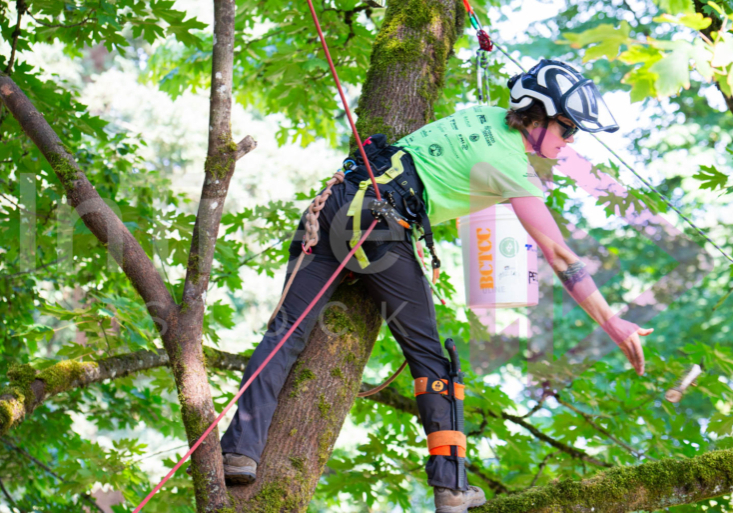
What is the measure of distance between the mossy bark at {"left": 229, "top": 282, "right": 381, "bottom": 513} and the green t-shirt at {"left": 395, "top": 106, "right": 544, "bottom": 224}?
0.53 meters

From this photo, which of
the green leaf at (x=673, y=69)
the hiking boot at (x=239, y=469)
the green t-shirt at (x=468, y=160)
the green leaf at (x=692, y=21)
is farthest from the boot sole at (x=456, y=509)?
the green leaf at (x=692, y=21)

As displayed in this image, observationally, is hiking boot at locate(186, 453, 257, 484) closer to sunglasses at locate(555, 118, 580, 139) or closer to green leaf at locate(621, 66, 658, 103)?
green leaf at locate(621, 66, 658, 103)

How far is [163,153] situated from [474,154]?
47.5ft

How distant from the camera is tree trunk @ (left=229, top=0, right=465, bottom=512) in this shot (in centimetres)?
218

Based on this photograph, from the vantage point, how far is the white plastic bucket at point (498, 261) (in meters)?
2.86

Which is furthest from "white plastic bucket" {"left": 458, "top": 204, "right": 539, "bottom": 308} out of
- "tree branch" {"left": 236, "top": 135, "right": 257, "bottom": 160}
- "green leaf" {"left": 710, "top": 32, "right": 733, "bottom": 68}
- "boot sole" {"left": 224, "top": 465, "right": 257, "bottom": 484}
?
"green leaf" {"left": 710, "top": 32, "right": 733, "bottom": 68}

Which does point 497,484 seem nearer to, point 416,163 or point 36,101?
point 416,163

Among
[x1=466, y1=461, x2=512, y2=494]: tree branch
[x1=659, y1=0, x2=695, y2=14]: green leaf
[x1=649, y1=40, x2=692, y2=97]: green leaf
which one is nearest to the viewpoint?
[x1=649, y1=40, x2=692, y2=97]: green leaf

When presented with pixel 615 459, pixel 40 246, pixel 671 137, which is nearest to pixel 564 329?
pixel 671 137

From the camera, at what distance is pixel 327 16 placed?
15.7 feet

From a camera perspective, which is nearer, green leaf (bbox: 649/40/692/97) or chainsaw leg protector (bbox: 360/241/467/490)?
green leaf (bbox: 649/40/692/97)

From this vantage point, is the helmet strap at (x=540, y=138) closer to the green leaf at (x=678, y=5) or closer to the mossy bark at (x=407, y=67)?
the mossy bark at (x=407, y=67)

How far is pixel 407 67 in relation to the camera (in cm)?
330

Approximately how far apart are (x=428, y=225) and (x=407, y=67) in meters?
1.15
